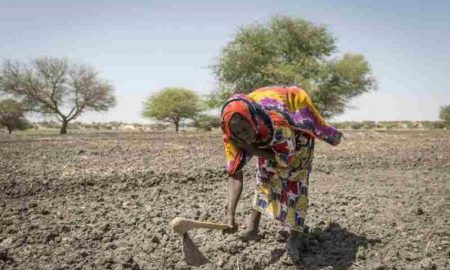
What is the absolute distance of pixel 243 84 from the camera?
31.1 meters

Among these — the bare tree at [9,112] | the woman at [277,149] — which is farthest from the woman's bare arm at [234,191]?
the bare tree at [9,112]

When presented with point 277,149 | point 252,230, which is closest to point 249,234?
point 252,230

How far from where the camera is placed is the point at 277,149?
325 centimetres

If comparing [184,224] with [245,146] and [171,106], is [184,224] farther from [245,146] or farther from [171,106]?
[171,106]

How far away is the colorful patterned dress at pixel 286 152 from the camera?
3.23 metres

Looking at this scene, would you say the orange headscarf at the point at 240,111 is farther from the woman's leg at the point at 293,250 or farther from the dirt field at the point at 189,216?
the dirt field at the point at 189,216

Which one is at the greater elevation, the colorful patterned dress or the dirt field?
the colorful patterned dress

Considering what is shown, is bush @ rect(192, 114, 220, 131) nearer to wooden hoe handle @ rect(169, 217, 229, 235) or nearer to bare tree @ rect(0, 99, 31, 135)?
bare tree @ rect(0, 99, 31, 135)

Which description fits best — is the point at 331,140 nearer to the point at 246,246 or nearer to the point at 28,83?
the point at 246,246

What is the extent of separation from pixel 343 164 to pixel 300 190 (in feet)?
18.6

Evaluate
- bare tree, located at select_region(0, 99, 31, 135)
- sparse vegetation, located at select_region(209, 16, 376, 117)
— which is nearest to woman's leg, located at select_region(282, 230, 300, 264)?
sparse vegetation, located at select_region(209, 16, 376, 117)

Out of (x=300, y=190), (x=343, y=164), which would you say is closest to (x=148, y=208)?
(x=300, y=190)

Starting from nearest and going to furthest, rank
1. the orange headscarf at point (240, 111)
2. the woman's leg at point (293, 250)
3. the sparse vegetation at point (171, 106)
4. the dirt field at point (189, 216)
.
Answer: the orange headscarf at point (240, 111)
the woman's leg at point (293, 250)
the dirt field at point (189, 216)
the sparse vegetation at point (171, 106)

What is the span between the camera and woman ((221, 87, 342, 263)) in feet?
10.1
